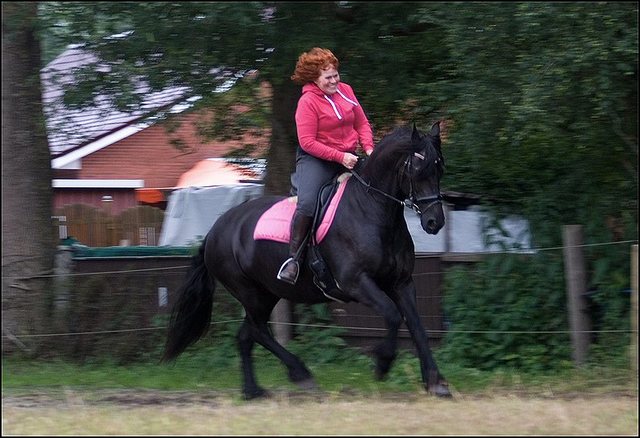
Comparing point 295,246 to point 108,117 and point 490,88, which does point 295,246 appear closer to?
point 490,88

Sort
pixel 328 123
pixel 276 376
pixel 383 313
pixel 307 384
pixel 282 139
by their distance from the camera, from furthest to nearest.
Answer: pixel 282 139, pixel 276 376, pixel 307 384, pixel 328 123, pixel 383 313

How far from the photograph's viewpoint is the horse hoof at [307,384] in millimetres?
9078

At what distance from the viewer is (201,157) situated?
29.0 metres

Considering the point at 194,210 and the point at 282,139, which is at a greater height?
the point at 282,139

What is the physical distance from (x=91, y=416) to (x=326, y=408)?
5.63ft

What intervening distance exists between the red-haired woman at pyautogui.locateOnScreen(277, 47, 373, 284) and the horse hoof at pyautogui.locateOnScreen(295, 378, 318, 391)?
96 centimetres

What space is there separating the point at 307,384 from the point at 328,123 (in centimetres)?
235

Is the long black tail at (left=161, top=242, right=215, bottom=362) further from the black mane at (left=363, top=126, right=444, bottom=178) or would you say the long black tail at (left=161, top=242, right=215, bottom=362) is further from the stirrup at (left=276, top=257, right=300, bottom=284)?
the black mane at (left=363, top=126, right=444, bottom=178)

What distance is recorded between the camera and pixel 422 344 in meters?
8.34

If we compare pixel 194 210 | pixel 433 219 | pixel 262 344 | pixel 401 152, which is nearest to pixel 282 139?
pixel 262 344

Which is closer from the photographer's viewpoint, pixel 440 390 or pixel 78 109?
pixel 440 390

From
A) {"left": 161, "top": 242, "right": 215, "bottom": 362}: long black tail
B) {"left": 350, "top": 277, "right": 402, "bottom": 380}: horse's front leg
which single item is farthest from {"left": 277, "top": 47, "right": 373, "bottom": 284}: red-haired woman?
{"left": 161, "top": 242, "right": 215, "bottom": 362}: long black tail

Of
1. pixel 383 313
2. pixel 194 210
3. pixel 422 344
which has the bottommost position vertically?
pixel 194 210

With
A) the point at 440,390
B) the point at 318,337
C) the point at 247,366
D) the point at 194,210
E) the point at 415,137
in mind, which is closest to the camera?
the point at 440,390
